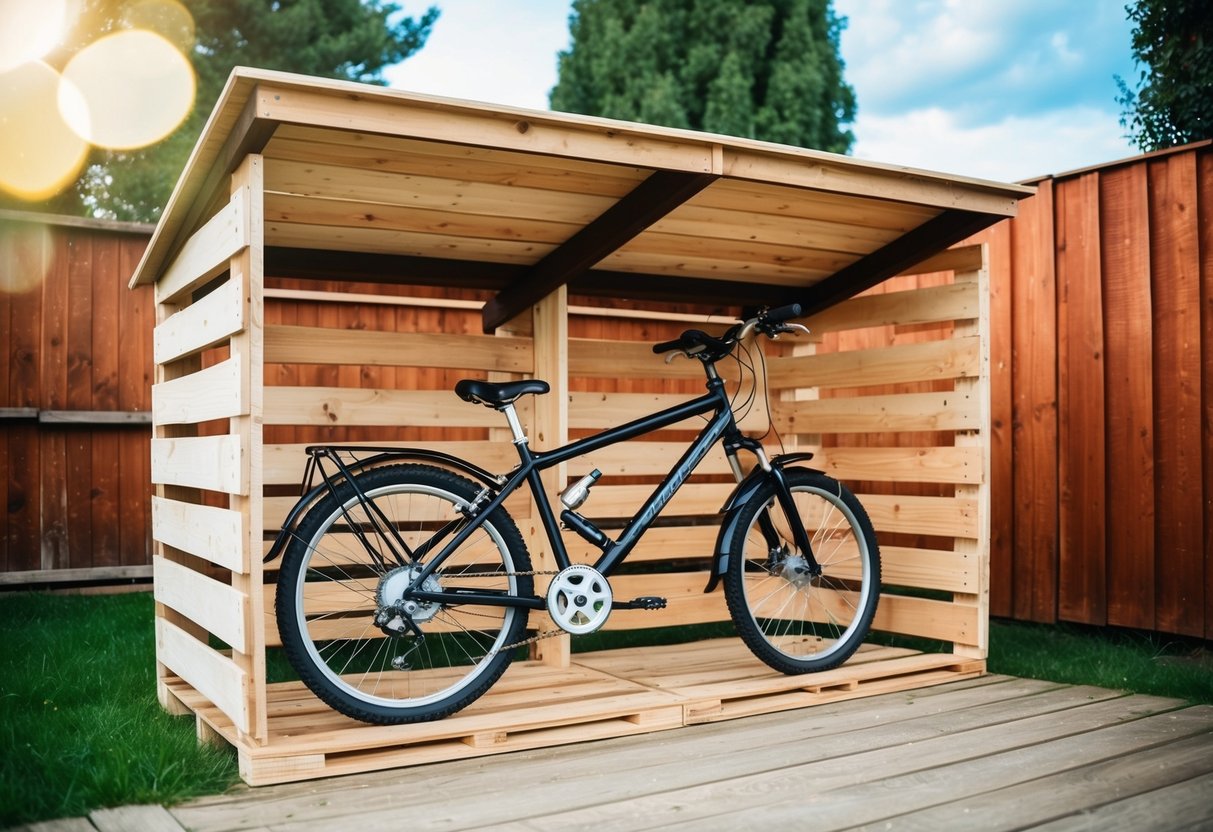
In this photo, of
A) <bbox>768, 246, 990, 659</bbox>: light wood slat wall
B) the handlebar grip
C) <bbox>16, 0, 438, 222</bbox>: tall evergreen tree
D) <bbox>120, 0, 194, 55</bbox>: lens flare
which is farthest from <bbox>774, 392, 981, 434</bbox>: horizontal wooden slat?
<bbox>120, 0, 194, 55</bbox>: lens flare

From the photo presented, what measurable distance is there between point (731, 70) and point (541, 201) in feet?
35.9

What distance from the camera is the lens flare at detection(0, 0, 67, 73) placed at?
9.84m

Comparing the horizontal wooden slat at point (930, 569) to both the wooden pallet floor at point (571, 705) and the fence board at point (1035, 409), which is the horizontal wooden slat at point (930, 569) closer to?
the wooden pallet floor at point (571, 705)

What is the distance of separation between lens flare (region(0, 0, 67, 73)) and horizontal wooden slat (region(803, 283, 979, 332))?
8924 mm

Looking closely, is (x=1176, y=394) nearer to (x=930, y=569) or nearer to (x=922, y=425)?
(x=922, y=425)

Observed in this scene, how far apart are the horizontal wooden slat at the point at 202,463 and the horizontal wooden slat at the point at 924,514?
2.55m

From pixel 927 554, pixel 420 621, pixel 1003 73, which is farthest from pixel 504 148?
pixel 1003 73

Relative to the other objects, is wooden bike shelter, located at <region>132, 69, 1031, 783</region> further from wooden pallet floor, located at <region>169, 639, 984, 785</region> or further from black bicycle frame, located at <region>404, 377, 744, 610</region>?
black bicycle frame, located at <region>404, 377, 744, 610</region>

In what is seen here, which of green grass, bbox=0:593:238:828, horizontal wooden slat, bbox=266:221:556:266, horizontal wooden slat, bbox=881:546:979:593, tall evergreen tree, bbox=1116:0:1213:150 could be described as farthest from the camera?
tall evergreen tree, bbox=1116:0:1213:150

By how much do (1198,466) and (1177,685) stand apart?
0.97 meters

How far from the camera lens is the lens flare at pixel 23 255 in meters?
5.46

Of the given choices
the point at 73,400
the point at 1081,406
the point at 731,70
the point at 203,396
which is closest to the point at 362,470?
the point at 203,396

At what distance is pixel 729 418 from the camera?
3.66 metres

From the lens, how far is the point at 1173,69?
6.20m
